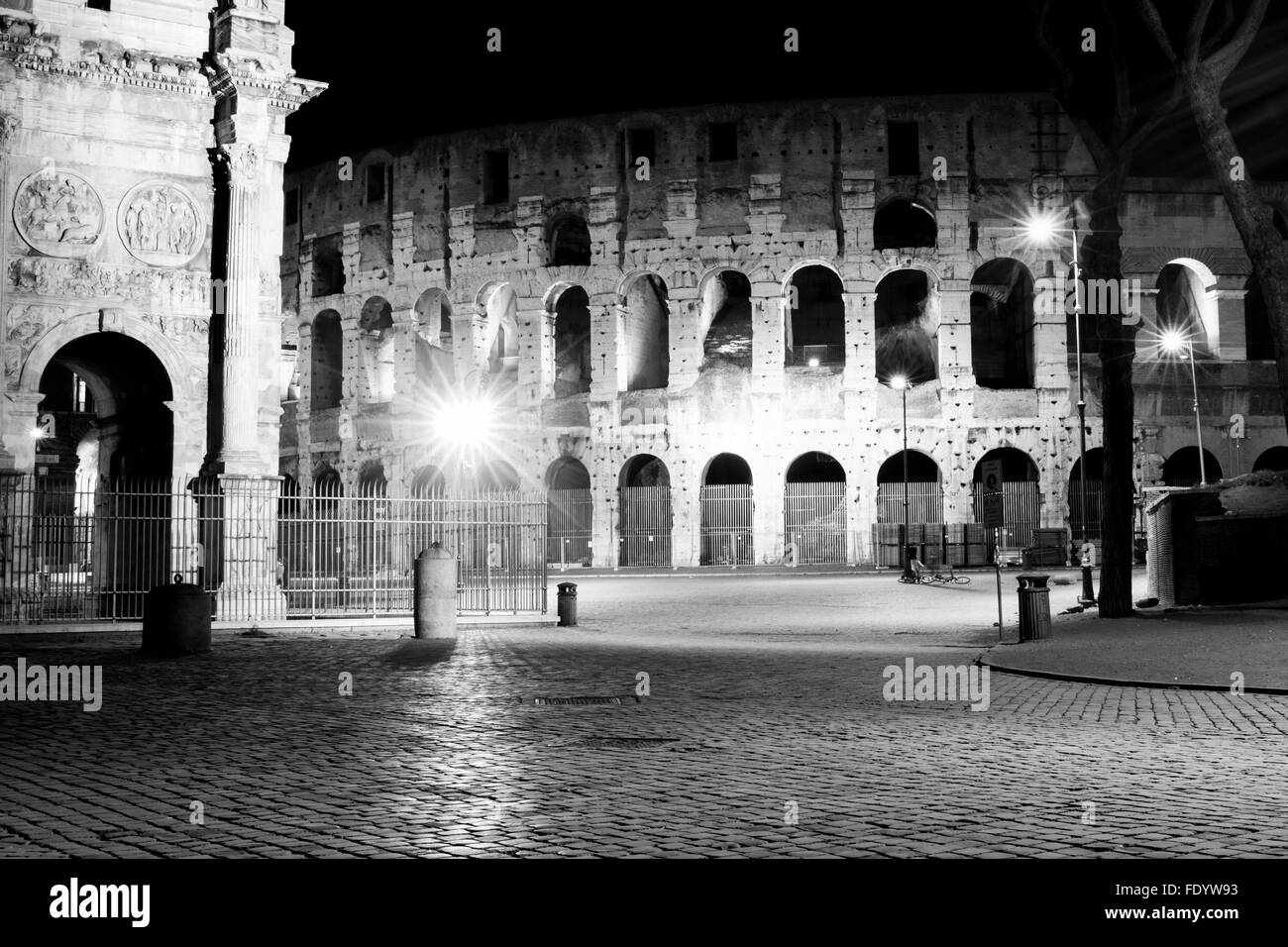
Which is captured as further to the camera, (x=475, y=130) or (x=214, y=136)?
(x=475, y=130)

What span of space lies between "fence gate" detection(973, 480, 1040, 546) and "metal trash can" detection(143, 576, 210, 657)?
2697 cm

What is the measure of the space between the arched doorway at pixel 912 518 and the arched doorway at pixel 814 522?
1102 mm

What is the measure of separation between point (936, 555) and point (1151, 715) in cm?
2655

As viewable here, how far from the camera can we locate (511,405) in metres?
40.0

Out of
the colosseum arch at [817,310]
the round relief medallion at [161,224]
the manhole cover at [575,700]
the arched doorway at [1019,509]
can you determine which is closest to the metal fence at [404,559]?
the round relief medallion at [161,224]

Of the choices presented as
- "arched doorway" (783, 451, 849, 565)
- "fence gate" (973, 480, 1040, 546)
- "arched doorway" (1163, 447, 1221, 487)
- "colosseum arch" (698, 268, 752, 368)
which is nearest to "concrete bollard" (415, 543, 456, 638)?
"arched doorway" (783, 451, 849, 565)

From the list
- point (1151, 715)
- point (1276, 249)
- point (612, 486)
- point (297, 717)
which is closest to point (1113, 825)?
point (1151, 715)

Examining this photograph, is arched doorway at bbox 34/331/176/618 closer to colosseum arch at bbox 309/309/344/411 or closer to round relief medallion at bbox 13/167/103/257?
round relief medallion at bbox 13/167/103/257

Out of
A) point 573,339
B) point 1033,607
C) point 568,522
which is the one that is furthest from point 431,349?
point 1033,607

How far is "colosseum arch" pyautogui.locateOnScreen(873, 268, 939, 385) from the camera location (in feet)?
128

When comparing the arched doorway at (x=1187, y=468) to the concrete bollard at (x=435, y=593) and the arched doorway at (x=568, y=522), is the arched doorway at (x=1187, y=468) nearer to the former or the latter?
the arched doorway at (x=568, y=522)

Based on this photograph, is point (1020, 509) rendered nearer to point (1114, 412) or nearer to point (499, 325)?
point (499, 325)
